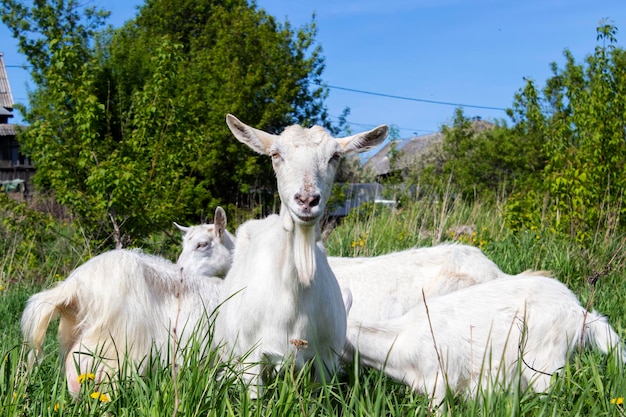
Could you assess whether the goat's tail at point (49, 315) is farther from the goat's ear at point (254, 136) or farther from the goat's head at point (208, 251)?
the goat's head at point (208, 251)

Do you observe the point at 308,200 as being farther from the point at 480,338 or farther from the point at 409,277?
the point at 409,277

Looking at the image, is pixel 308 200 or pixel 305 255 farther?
pixel 305 255

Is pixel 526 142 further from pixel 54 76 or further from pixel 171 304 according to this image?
pixel 171 304

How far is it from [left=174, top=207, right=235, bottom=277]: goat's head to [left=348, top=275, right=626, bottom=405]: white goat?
3156 millimetres

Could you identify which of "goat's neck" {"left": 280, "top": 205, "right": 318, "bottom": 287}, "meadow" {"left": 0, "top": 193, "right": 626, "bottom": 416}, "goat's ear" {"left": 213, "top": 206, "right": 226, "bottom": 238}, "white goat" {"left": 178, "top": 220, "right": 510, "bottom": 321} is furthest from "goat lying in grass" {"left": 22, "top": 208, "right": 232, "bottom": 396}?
"goat's ear" {"left": 213, "top": 206, "right": 226, "bottom": 238}

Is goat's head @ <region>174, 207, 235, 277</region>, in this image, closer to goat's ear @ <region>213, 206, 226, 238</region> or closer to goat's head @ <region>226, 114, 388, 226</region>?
goat's ear @ <region>213, 206, 226, 238</region>

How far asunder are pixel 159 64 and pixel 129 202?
1698 mm

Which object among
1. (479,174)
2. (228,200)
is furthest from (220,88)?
(479,174)

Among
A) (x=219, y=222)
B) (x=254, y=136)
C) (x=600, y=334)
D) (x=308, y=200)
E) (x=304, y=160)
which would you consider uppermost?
(x=254, y=136)

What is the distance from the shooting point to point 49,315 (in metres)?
3.87

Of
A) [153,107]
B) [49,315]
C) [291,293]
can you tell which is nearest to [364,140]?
[291,293]

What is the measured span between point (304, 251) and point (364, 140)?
0.75m

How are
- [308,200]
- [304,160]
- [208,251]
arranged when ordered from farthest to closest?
[208,251]
[304,160]
[308,200]

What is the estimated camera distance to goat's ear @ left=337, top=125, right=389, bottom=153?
3.92 meters
